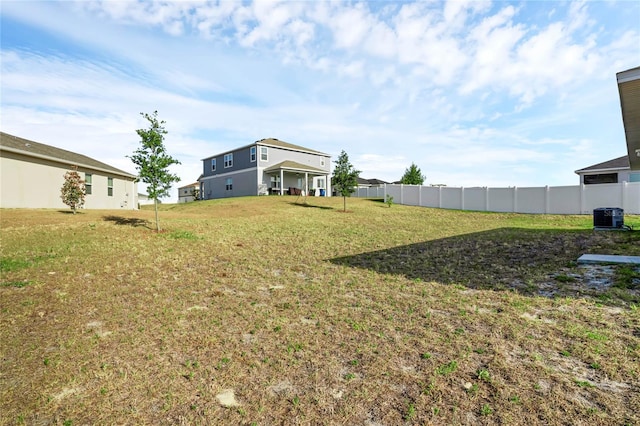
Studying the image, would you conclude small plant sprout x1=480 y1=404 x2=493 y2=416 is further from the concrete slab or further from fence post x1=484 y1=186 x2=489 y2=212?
fence post x1=484 y1=186 x2=489 y2=212

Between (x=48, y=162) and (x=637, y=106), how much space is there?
2595 cm

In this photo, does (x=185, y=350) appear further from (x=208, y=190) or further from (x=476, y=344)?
(x=208, y=190)

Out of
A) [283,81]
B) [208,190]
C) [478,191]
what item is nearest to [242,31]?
[283,81]

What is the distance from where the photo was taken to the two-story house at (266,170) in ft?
109

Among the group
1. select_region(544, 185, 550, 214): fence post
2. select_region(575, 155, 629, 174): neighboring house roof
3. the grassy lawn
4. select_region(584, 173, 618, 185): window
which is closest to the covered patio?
select_region(544, 185, 550, 214): fence post

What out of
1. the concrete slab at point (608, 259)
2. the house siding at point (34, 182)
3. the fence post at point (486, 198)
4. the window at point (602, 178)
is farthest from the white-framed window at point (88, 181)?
the window at point (602, 178)

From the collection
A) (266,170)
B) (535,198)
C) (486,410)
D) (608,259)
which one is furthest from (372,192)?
(486,410)

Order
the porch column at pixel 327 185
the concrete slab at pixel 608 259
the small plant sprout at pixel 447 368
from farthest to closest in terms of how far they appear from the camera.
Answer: the porch column at pixel 327 185
the concrete slab at pixel 608 259
the small plant sprout at pixel 447 368

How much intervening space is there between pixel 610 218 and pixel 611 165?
18507 millimetres

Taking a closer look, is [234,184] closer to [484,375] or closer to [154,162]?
[154,162]

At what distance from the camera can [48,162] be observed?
18.5 meters

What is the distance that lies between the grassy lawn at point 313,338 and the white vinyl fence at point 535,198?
49.9 ft

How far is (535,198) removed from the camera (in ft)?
77.2

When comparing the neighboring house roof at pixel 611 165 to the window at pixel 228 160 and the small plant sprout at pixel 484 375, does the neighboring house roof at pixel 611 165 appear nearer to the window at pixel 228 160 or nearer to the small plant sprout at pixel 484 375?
the small plant sprout at pixel 484 375
